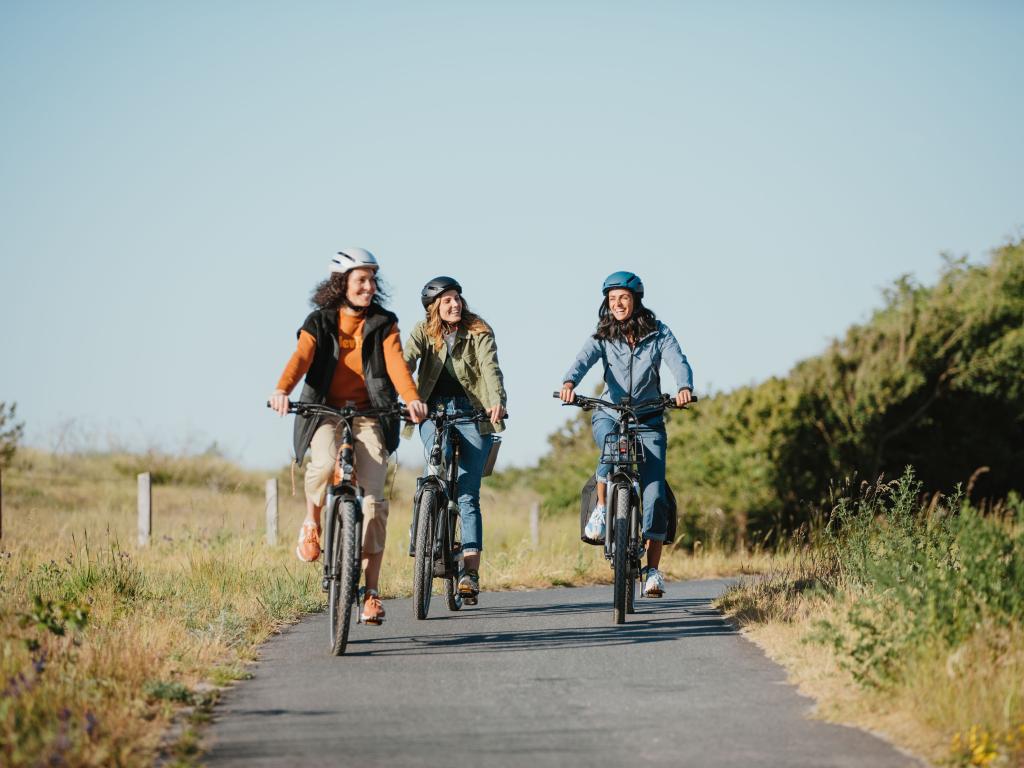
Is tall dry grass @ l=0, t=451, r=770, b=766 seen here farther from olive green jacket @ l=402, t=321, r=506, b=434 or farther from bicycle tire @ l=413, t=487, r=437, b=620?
olive green jacket @ l=402, t=321, r=506, b=434

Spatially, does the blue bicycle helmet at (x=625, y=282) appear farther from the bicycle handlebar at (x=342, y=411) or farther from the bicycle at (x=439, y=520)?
the bicycle handlebar at (x=342, y=411)

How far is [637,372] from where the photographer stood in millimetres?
10062

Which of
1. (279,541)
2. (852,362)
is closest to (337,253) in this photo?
(279,541)

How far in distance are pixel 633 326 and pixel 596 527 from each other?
147cm

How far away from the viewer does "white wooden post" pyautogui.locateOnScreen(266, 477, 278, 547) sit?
59.5ft

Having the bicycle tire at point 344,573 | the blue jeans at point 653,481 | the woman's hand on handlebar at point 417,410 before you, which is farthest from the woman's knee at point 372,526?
the blue jeans at point 653,481

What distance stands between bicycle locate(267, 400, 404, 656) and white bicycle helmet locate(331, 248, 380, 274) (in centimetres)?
90

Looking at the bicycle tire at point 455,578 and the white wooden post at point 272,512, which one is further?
the white wooden post at point 272,512

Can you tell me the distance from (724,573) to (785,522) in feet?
30.7

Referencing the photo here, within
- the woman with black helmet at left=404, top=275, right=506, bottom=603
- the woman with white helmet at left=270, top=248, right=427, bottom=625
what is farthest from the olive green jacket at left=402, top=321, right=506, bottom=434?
the woman with white helmet at left=270, top=248, right=427, bottom=625

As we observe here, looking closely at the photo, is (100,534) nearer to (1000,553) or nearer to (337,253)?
(337,253)

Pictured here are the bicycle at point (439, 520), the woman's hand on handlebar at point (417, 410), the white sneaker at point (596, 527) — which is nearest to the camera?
the woman's hand on handlebar at point (417, 410)

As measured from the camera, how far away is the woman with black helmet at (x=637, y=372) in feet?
32.6

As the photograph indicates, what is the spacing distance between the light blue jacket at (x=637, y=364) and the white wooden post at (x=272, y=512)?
8.51 meters
